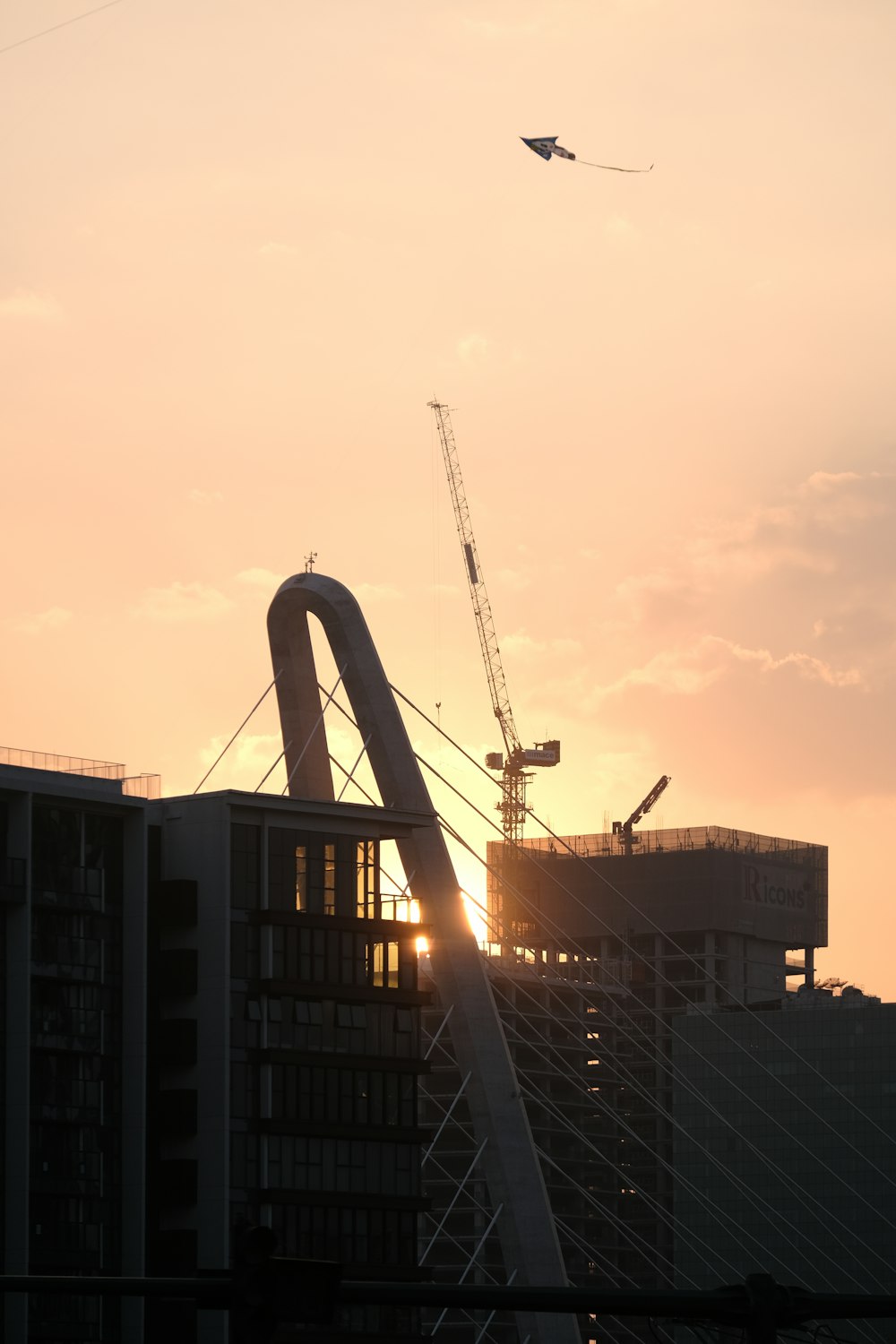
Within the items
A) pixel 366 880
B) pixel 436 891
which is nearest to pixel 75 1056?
pixel 436 891

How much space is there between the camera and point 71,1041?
452ft

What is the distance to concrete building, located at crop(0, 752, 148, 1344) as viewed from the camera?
5167 inches

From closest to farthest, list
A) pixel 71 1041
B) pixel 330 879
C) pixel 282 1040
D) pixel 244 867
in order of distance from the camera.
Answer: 1. pixel 71 1041
2. pixel 282 1040
3. pixel 244 867
4. pixel 330 879

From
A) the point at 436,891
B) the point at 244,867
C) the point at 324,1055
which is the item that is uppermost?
the point at 244,867

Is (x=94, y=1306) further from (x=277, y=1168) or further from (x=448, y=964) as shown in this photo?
(x=448, y=964)

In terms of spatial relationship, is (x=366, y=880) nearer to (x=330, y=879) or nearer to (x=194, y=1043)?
(x=330, y=879)

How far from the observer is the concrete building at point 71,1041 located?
131 m

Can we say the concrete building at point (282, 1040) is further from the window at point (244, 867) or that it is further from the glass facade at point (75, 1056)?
the glass facade at point (75, 1056)

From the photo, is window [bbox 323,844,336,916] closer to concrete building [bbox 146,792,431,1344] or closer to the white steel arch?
concrete building [bbox 146,792,431,1344]

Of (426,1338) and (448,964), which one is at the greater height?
(448,964)

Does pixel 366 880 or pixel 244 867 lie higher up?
pixel 244 867

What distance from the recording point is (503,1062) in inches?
5192

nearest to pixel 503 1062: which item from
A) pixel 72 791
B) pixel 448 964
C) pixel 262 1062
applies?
pixel 448 964

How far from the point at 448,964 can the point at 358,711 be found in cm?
1746
